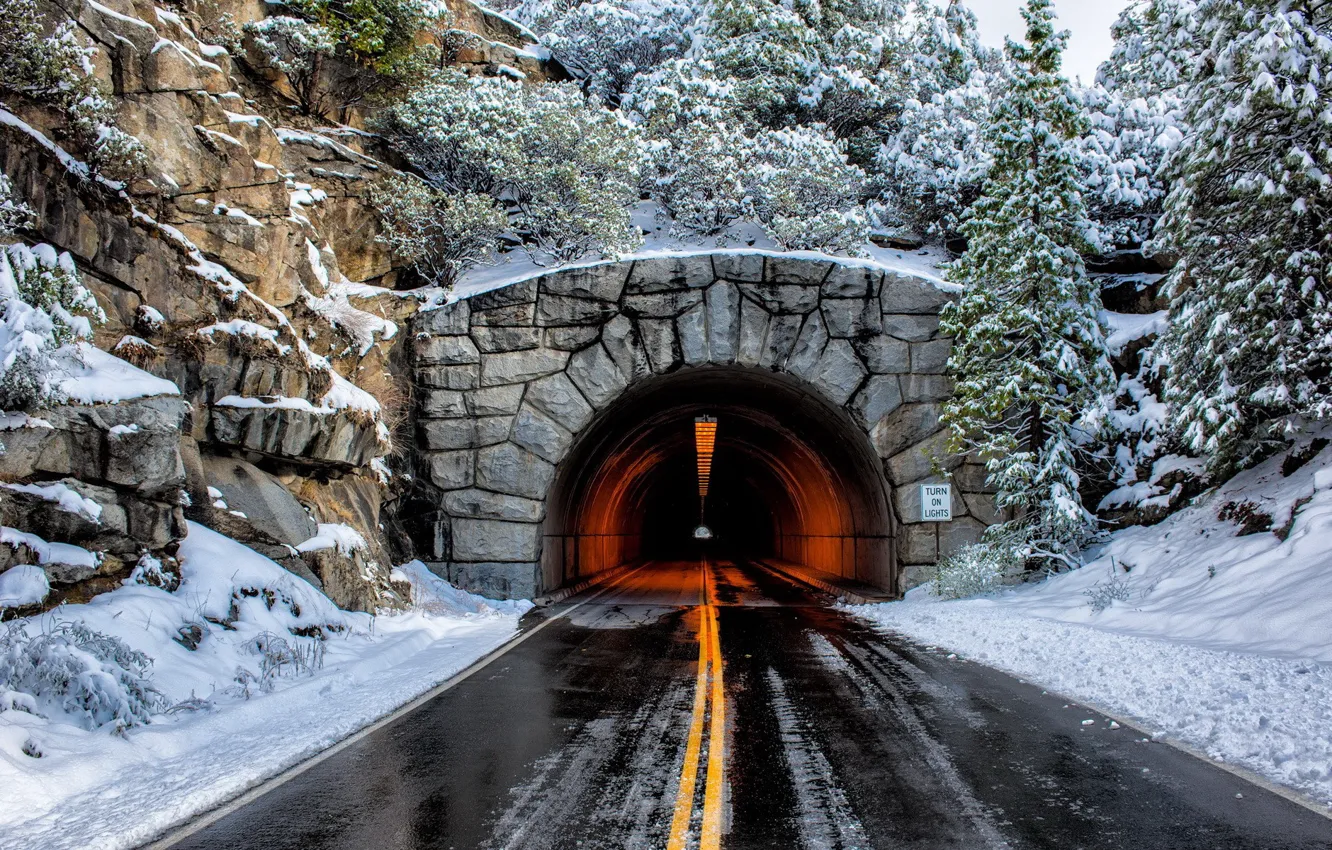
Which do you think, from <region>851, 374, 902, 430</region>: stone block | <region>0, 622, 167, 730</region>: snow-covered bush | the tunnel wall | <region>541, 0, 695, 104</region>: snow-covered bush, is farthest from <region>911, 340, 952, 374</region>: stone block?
<region>541, 0, 695, 104</region>: snow-covered bush

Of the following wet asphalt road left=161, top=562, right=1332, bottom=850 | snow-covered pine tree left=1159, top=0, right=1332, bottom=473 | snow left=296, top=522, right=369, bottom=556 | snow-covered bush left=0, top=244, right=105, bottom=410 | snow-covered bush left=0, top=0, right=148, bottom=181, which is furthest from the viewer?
snow left=296, top=522, right=369, bottom=556

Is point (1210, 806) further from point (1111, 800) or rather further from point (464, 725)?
point (464, 725)

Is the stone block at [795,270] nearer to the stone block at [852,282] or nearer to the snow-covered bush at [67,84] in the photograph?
the stone block at [852,282]

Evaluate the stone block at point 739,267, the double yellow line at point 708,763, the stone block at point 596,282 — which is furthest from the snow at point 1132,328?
the double yellow line at point 708,763

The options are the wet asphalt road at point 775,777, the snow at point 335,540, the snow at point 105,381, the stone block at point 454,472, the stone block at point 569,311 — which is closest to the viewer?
the wet asphalt road at point 775,777

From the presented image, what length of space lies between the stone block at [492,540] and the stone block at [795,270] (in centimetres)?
734

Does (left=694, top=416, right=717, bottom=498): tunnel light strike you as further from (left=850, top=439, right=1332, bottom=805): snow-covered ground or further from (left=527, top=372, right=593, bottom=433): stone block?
(left=850, top=439, right=1332, bottom=805): snow-covered ground

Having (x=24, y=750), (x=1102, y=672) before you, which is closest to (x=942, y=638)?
(x=1102, y=672)

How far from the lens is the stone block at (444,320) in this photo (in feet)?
56.4

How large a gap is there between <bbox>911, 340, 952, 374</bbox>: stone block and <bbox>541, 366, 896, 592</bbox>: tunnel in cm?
191

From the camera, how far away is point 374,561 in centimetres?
1327

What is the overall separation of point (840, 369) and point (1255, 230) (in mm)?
7313

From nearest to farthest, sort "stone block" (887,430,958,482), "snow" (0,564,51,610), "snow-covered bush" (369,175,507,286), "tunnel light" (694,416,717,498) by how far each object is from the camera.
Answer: "snow" (0,564,51,610) < "stone block" (887,430,958,482) < "snow-covered bush" (369,175,507,286) < "tunnel light" (694,416,717,498)

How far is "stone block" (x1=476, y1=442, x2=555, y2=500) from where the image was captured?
16875mm
